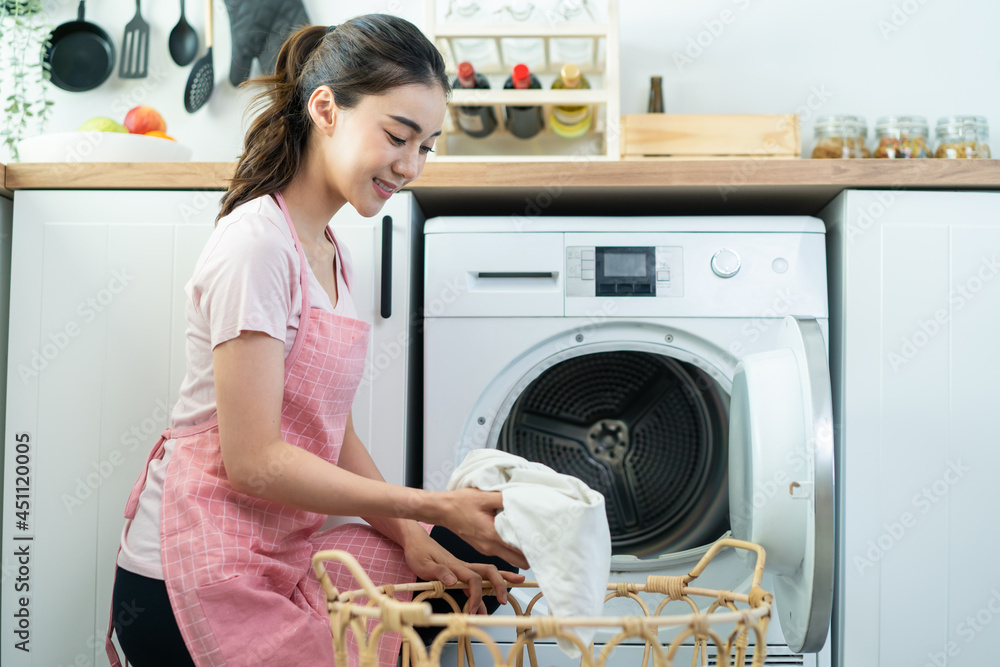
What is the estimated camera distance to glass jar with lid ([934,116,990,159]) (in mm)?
1492

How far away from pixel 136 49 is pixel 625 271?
1.30m

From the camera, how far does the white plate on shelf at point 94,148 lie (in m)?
1.32

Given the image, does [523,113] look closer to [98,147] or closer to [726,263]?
[726,263]

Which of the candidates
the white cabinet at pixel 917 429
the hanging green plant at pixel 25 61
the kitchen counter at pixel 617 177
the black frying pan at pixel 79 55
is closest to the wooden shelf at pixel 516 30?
the kitchen counter at pixel 617 177

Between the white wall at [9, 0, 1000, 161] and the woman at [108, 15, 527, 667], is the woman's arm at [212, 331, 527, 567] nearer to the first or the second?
the woman at [108, 15, 527, 667]

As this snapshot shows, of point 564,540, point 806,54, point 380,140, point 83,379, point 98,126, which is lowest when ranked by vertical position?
point 564,540

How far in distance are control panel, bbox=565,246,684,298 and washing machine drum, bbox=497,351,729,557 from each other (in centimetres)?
23

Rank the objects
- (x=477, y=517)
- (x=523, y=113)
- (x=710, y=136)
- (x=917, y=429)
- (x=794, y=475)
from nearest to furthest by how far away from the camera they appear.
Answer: (x=477, y=517)
(x=794, y=475)
(x=917, y=429)
(x=710, y=136)
(x=523, y=113)

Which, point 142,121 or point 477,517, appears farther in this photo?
point 142,121

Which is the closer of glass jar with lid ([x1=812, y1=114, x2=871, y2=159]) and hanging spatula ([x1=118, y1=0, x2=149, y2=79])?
glass jar with lid ([x1=812, y1=114, x2=871, y2=159])

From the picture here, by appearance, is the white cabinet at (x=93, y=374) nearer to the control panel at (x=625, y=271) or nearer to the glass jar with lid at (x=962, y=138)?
the control panel at (x=625, y=271)

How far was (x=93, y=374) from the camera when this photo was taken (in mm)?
1229

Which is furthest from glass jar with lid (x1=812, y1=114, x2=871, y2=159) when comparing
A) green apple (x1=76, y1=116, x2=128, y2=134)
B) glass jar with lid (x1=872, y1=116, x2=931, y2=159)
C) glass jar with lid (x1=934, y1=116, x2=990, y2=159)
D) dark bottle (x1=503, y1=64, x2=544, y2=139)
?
green apple (x1=76, y1=116, x2=128, y2=134)

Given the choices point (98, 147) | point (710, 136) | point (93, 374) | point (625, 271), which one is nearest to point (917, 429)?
point (625, 271)
